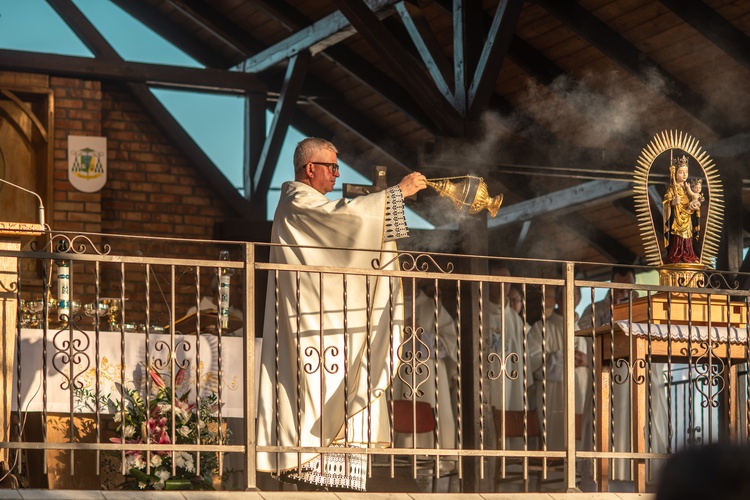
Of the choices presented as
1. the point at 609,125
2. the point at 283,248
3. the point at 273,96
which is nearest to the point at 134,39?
the point at 273,96

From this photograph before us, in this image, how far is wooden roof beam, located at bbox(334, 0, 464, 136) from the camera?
8.66m

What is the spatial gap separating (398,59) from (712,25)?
2429 mm

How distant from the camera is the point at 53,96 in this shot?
35.0ft

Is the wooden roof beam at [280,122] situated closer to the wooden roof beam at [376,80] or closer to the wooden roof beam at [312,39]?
the wooden roof beam at [312,39]

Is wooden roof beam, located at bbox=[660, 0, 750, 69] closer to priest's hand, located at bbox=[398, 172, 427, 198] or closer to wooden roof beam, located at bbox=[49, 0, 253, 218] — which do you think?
priest's hand, located at bbox=[398, 172, 427, 198]

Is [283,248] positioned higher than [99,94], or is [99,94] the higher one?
[99,94]

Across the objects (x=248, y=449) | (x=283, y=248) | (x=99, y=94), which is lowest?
(x=248, y=449)

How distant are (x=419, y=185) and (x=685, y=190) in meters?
1.63

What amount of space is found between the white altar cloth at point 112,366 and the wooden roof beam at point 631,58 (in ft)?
14.7

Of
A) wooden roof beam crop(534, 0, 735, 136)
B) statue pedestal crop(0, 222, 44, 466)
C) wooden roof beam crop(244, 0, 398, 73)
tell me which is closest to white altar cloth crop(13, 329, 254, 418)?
statue pedestal crop(0, 222, 44, 466)

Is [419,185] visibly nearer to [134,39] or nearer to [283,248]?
[283,248]

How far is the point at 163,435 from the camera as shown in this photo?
5.61 m

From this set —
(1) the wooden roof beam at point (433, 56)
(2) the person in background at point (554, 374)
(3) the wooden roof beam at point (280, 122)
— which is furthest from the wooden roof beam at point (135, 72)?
(2) the person in background at point (554, 374)

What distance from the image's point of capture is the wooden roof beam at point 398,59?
8664 mm
